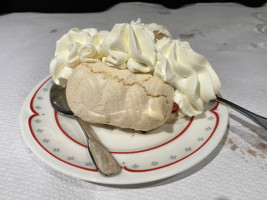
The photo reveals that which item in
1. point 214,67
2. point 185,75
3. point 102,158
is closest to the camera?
point 102,158

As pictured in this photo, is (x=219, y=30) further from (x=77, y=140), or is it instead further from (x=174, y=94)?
(x=77, y=140)

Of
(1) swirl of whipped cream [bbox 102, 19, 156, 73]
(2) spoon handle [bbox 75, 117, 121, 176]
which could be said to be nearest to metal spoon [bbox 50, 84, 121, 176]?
(2) spoon handle [bbox 75, 117, 121, 176]

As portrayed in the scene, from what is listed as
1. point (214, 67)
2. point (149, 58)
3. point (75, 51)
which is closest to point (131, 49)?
point (149, 58)

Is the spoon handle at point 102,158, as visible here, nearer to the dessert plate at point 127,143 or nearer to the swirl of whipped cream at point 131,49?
the dessert plate at point 127,143

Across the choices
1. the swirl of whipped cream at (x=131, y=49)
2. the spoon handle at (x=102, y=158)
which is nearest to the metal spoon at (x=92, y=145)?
the spoon handle at (x=102, y=158)

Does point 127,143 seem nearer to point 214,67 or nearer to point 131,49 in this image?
point 131,49

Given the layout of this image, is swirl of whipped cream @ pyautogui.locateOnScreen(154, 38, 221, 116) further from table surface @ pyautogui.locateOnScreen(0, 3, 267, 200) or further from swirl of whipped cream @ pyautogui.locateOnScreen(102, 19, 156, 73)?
table surface @ pyautogui.locateOnScreen(0, 3, 267, 200)

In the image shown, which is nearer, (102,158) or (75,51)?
(102,158)

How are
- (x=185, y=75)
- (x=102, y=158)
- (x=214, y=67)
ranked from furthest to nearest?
(x=214, y=67) < (x=185, y=75) < (x=102, y=158)
